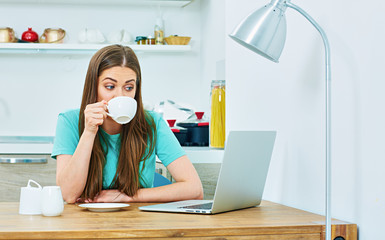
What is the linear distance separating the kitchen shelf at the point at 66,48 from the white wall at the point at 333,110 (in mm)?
1897

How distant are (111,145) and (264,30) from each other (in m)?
0.86

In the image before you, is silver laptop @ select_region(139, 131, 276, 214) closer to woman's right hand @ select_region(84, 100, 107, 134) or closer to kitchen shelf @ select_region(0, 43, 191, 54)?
woman's right hand @ select_region(84, 100, 107, 134)

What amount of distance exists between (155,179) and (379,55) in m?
1.20

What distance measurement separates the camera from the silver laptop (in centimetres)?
136

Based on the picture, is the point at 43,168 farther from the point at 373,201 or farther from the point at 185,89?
the point at 373,201

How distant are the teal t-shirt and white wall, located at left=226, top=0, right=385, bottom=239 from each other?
321 millimetres

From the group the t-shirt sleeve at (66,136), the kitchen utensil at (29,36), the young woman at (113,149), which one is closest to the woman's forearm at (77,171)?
the young woman at (113,149)

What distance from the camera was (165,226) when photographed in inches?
45.4

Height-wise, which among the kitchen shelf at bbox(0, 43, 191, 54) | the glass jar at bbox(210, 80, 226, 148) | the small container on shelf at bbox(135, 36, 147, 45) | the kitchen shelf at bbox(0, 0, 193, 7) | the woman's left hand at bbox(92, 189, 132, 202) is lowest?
the woman's left hand at bbox(92, 189, 132, 202)

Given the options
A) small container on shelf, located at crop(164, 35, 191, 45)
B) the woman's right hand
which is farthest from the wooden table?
small container on shelf, located at crop(164, 35, 191, 45)

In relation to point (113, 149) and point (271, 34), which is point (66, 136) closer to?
point (113, 149)

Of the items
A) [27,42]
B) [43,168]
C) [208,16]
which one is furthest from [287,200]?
[27,42]

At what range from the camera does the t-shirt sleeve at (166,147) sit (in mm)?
1907

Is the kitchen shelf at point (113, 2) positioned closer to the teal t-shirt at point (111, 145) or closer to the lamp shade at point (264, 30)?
the teal t-shirt at point (111, 145)
